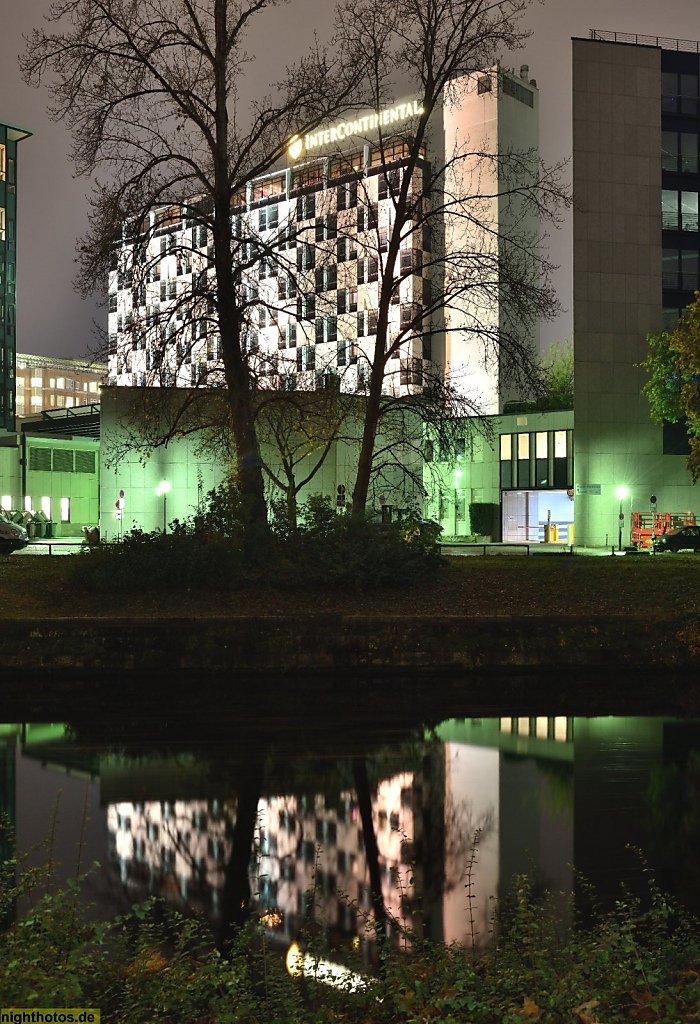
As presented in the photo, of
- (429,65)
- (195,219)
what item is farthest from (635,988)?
(429,65)

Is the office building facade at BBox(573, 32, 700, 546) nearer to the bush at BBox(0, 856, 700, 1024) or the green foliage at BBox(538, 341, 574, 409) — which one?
the green foliage at BBox(538, 341, 574, 409)

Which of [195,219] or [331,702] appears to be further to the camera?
[195,219]

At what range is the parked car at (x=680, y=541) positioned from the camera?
54344mm

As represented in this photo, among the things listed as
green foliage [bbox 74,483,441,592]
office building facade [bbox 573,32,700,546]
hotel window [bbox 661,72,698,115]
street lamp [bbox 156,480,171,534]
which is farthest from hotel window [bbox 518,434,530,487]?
green foliage [bbox 74,483,441,592]

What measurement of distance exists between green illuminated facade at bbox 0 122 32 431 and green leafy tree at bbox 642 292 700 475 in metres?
63.7

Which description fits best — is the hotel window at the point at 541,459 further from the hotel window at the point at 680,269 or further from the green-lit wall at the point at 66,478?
the green-lit wall at the point at 66,478

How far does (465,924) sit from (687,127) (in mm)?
68257

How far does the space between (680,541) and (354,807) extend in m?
46.5

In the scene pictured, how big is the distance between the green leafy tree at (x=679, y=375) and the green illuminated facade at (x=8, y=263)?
63.7 metres

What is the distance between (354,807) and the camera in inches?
436

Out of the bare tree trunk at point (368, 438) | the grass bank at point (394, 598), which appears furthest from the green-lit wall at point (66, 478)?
the bare tree trunk at point (368, 438)

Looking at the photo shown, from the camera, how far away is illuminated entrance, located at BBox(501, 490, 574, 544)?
238 feet

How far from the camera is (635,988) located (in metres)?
5.88

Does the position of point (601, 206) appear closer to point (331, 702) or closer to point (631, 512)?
point (631, 512)
